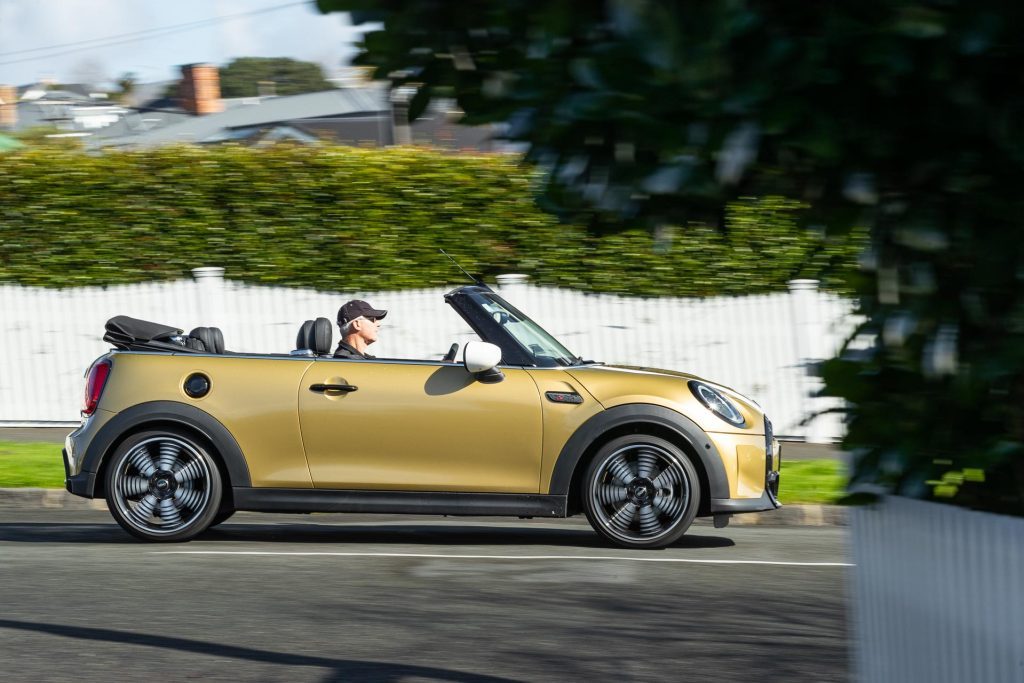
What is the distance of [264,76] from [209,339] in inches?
3008

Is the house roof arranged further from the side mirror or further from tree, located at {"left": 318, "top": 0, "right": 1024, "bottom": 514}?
tree, located at {"left": 318, "top": 0, "right": 1024, "bottom": 514}

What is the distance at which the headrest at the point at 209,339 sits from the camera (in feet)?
27.8

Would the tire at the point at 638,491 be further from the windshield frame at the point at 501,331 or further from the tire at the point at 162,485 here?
the tire at the point at 162,485

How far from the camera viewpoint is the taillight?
8258 mm

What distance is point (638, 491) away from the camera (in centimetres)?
794

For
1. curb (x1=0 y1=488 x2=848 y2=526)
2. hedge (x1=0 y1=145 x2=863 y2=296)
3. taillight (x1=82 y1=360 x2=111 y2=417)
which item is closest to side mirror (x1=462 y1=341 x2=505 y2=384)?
taillight (x1=82 y1=360 x2=111 y2=417)

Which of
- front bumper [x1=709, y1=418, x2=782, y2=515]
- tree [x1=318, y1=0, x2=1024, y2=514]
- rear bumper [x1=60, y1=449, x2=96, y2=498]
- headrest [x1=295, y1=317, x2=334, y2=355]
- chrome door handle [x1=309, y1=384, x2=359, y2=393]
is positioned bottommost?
front bumper [x1=709, y1=418, x2=782, y2=515]

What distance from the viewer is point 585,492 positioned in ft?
26.0

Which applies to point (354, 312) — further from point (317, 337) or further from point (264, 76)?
point (264, 76)

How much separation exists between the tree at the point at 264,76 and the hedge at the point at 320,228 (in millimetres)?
65753

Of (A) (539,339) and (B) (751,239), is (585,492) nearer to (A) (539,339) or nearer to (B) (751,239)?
(A) (539,339)

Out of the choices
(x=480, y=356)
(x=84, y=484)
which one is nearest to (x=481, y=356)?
(x=480, y=356)

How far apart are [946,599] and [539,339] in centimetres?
584

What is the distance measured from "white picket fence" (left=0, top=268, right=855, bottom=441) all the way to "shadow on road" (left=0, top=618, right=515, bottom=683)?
822 centimetres
